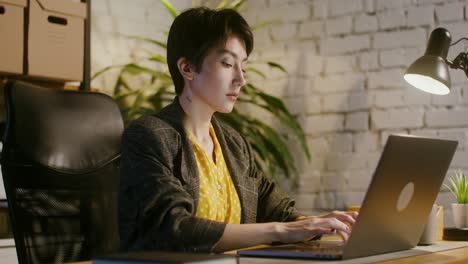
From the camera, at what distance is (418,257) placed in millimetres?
1462

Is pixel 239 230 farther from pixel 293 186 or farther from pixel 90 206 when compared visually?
pixel 293 186

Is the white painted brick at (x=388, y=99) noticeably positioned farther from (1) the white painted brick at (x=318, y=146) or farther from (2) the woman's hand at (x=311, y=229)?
(2) the woman's hand at (x=311, y=229)

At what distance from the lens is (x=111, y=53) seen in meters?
3.48

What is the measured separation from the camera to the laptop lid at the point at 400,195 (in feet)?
4.23

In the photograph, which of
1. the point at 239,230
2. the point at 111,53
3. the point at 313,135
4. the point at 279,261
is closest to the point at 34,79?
the point at 111,53

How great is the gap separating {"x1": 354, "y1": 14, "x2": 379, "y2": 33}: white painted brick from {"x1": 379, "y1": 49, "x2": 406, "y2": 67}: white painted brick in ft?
0.41

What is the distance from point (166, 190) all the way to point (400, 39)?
6.20 feet

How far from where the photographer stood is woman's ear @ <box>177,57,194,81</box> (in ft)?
6.14

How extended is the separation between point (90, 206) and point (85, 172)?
9 cm

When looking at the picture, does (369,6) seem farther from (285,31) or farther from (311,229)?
(311,229)

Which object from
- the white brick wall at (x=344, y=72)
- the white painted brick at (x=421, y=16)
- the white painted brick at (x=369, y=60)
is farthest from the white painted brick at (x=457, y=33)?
the white painted brick at (x=369, y=60)

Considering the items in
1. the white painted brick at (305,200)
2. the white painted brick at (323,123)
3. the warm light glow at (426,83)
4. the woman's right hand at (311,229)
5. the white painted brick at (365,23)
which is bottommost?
the white painted brick at (305,200)

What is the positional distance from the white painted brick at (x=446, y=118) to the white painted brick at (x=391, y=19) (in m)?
0.41

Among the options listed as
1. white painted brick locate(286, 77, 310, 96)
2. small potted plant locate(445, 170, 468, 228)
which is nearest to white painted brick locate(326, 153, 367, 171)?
white painted brick locate(286, 77, 310, 96)
